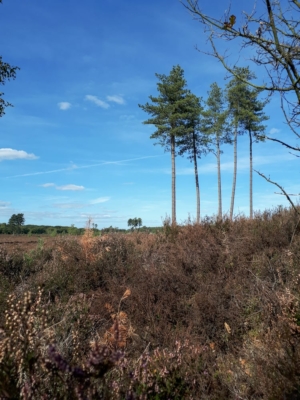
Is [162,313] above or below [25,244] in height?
below

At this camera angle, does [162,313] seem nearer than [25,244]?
Yes

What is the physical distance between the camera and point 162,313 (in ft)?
21.9

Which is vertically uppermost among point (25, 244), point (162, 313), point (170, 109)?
point (170, 109)

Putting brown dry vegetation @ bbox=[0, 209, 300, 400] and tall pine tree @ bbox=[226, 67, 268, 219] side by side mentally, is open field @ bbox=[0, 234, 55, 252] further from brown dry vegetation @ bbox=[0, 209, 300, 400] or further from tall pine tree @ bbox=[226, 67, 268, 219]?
tall pine tree @ bbox=[226, 67, 268, 219]

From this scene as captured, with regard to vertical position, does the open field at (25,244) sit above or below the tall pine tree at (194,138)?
below

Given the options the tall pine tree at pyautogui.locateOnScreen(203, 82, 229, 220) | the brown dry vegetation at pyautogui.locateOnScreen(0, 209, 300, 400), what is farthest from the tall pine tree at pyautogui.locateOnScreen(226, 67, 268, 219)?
the brown dry vegetation at pyautogui.locateOnScreen(0, 209, 300, 400)

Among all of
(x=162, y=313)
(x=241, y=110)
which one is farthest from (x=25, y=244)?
(x=241, y=110)

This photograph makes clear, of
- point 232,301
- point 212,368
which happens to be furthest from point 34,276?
point 212,368

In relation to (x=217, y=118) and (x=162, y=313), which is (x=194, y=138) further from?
(x=162, y=313)

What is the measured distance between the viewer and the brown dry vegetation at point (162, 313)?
2.45m

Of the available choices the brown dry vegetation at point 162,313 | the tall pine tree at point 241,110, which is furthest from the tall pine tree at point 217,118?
the brown dry vegetation at point 162,313

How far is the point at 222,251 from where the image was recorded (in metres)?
8.56

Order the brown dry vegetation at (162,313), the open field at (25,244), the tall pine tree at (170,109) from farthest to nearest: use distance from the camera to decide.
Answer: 1. the tall pine tree at (170,109)
2. the open field at (25,244)
3. the brown dry vegetation at (162,313)

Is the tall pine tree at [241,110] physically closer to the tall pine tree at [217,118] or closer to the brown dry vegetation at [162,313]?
the tall pine tree at [217,118]
